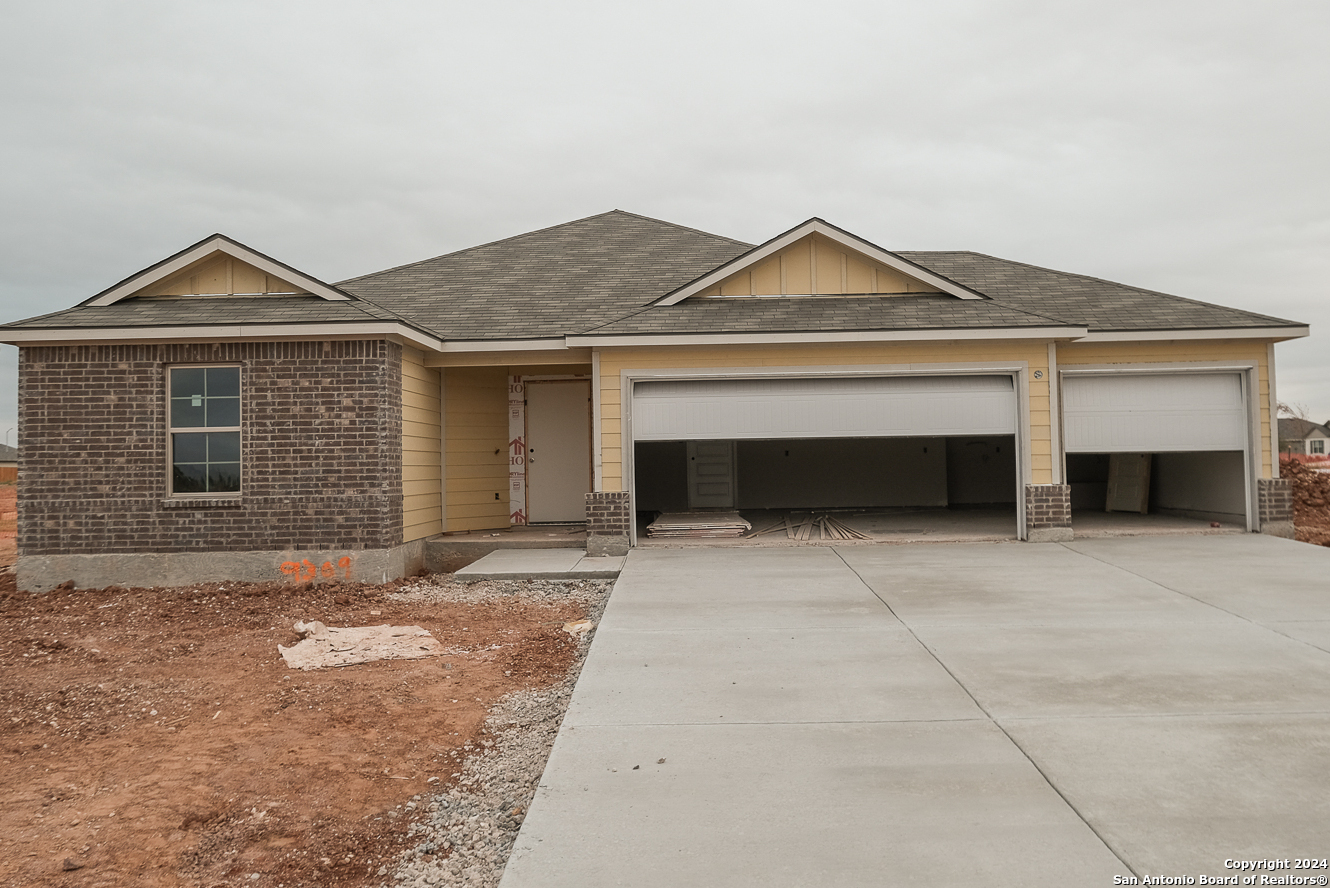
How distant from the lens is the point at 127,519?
10148mm

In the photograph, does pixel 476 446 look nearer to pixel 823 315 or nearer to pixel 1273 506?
pixel 823 315

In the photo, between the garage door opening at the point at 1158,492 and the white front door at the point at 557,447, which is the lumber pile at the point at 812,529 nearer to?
the white front door at the point at 557,447

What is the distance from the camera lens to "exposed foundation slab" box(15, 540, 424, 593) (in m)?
10.1

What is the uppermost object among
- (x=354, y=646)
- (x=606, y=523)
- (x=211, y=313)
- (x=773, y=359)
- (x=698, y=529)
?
(x=211, y=313)

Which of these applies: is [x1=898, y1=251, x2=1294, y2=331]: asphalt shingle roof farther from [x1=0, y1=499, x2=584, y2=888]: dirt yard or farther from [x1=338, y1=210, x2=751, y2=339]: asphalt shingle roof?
[x1=0, y1=499, x2=584, y2=888]: dirt yard

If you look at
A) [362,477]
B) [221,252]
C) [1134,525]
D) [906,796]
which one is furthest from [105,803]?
[1134,525]

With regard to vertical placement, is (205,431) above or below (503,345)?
below

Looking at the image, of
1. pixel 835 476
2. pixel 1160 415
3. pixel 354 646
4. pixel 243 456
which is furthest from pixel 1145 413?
pixel 243 456

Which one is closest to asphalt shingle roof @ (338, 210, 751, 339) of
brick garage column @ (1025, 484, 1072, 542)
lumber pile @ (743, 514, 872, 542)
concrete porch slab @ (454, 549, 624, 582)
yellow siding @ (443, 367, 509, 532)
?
yellow siding @ (443, 367, 509, 532)

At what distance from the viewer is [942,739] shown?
4277 millimetres

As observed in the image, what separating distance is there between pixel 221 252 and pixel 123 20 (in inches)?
306

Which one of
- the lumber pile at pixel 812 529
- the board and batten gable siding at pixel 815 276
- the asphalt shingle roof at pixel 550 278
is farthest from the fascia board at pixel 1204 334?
the asphalt shingle roof at pixel 550 278

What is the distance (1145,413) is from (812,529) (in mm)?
5117

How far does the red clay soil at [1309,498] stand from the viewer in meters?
15.6
